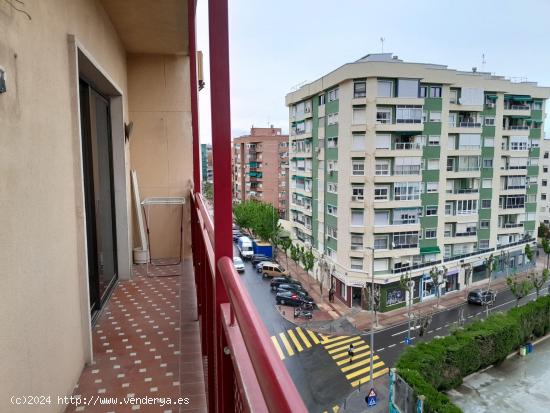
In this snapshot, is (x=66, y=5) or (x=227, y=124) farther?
(x=66, y=5)

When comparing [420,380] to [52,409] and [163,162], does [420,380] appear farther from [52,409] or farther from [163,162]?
[52,409]

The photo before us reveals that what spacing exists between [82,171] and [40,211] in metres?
0.72

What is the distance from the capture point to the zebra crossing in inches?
493

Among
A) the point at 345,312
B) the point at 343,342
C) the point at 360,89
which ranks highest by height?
the point at 360,89

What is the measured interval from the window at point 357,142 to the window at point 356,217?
2246 millimetres

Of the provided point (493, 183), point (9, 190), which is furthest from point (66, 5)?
point (493, 183)

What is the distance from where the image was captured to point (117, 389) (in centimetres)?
203

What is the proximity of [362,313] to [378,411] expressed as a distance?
492 centimetres

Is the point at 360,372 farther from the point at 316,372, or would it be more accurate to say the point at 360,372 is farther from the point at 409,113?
the point at 409,113

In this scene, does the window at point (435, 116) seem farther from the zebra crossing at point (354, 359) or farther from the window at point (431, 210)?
the zebra crossing at point (354, 359)

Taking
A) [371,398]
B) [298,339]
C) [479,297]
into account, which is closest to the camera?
[371,398]

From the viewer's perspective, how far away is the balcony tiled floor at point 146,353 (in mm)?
1966

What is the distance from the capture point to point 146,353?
2.41 m

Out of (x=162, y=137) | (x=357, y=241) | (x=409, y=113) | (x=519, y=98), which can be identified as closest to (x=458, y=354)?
(x=357, y=241)
